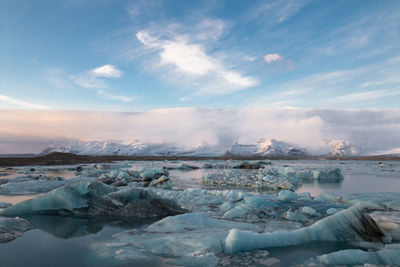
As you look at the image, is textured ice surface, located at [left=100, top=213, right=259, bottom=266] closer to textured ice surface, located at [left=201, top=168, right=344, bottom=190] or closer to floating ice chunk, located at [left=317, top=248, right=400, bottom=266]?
floating ice chunk, located at [left=317, top=248, right=400, bottom=266]

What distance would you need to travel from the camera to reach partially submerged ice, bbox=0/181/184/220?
6062 millimetres

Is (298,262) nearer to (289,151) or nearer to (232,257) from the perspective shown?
(232,257)

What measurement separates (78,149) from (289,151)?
136761 millimetres

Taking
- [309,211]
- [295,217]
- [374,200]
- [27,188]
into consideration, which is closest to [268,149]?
[374,200]

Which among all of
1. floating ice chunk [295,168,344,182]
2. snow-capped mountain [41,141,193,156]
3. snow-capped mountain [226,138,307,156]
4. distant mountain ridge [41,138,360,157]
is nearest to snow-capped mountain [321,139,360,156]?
distant mountain ridge [41,138,360,157]

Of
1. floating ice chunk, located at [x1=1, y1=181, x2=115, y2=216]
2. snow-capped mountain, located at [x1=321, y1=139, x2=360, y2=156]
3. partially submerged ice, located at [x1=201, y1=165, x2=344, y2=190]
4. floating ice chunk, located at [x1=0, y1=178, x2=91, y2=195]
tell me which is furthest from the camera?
snow-capped mountain, located at [x1=321, y1=139, x2=360, y2=156]

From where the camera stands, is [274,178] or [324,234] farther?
[274,178]

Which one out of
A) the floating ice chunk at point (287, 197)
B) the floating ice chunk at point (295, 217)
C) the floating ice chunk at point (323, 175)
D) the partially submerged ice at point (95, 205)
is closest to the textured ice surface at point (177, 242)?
the floating ice chunk at point (295, 217)

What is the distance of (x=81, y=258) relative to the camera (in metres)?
3.39

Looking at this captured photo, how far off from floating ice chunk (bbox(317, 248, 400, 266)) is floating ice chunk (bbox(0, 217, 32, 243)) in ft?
15.4

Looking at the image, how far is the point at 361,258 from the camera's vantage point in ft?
10.8

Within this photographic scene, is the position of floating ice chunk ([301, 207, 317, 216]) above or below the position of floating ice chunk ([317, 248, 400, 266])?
below

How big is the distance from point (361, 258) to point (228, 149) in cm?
14245

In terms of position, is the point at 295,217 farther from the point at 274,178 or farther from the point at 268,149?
the point at 268,149
